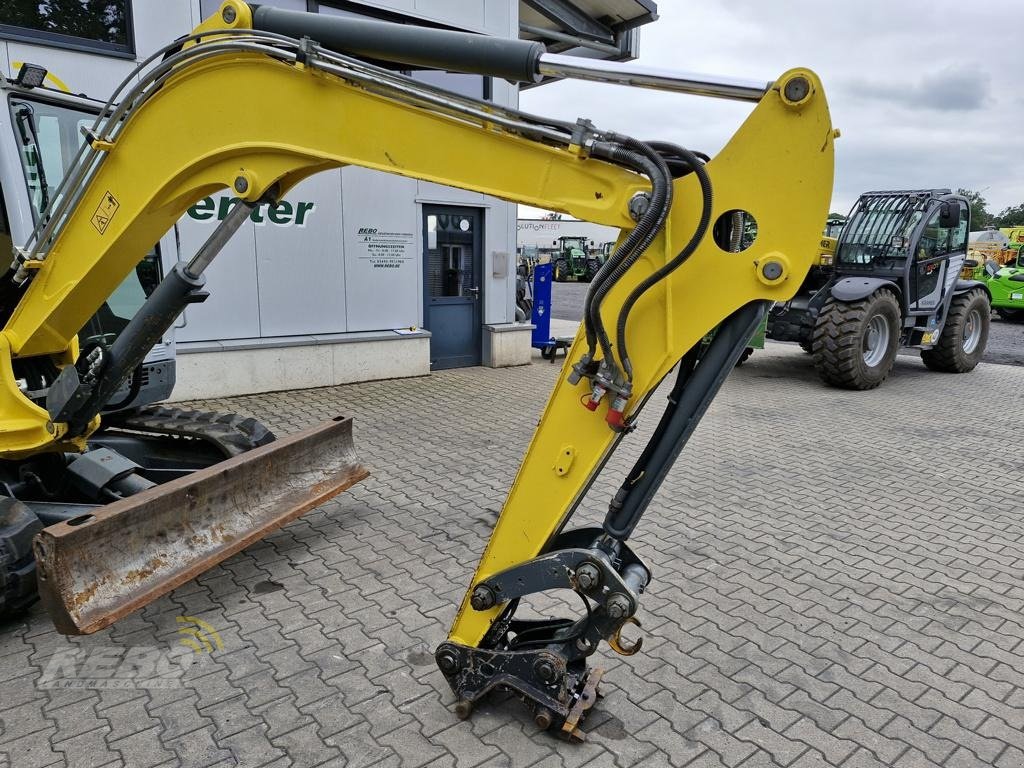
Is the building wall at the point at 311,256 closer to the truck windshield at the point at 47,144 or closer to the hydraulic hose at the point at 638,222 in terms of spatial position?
the truck windshield at the point at 47,144

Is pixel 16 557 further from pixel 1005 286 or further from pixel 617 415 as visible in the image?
pixel 1005 286

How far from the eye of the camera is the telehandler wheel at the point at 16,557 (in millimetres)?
3271

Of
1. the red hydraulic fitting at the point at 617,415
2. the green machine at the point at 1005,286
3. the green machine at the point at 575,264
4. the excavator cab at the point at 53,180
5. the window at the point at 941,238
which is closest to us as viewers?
the red hydraulic fitting at the point at 617,415

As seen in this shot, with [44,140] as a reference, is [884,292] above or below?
below

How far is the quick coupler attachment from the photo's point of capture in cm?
264

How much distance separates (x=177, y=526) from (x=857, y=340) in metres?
8.87

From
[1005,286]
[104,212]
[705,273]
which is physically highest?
[104,212]

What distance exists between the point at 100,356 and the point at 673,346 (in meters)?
3.00

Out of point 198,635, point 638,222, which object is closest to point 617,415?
point 638,222

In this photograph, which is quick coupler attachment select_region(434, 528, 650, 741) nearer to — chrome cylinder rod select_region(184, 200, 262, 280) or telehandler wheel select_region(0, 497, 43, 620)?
chrome cylinder rod select_region(184, 200, 262, 280)

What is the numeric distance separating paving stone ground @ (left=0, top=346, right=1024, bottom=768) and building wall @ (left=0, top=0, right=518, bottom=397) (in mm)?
2613

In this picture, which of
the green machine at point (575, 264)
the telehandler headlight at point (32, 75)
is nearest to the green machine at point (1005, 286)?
the green machine at point (575, 264)

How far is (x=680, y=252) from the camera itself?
7.88ft

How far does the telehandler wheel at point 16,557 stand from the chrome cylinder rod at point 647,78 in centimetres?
318
